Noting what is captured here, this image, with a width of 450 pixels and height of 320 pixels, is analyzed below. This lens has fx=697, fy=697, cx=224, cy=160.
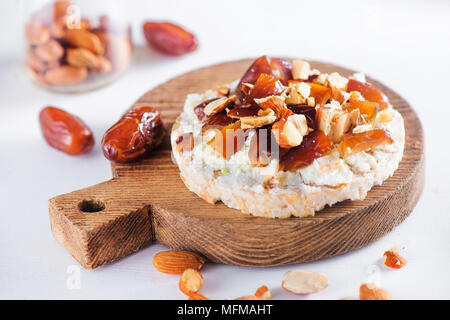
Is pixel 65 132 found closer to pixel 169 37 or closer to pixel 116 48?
pixel 116 48

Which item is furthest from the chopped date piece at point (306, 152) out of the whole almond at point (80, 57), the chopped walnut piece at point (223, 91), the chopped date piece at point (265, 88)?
the whole almond at point (80, 57)

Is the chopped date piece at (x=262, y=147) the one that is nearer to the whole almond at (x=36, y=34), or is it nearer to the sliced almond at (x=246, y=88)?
the sliced almond at (x=246, y=88)

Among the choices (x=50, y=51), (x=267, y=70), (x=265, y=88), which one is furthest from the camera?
(x=50, y=51)

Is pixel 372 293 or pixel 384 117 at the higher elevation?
pixel 384 117

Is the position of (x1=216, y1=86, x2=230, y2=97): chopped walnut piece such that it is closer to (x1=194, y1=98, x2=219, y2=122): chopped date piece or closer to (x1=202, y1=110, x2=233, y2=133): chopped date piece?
(x1=194, y1=98, x2=219, y2=122): chopped date piece

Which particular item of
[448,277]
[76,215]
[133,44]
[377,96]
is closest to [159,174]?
[76,215]

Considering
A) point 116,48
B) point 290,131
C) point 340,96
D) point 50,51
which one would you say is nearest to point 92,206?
point 290,131
